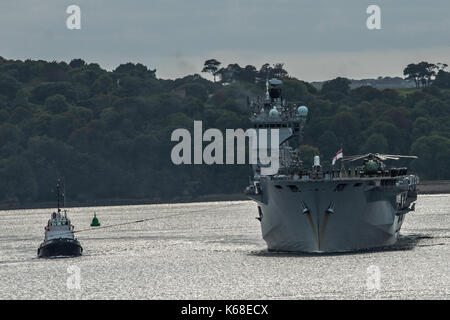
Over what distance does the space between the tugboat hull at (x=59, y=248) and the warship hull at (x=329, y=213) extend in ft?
65.5

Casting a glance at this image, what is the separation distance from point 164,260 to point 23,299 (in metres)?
25.5

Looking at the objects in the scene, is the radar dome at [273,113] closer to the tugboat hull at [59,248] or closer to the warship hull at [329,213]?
the warship hull at [329,213]

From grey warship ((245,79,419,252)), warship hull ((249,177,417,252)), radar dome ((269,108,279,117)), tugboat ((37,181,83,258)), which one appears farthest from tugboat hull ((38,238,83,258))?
radar dome ((269,108,279,117))

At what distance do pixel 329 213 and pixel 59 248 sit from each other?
27.7 m

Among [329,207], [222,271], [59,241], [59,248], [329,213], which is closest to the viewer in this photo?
[222,271]

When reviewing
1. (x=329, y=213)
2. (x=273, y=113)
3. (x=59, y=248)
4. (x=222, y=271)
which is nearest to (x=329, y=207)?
(x=329, y=213)

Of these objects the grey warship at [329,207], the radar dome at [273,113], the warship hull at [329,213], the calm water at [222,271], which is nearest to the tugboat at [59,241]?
the calm water at [222,271]

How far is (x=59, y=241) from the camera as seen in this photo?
110688 mm

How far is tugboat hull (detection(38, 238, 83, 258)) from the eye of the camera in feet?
363

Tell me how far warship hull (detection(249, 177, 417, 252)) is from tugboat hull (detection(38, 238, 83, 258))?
19953mm

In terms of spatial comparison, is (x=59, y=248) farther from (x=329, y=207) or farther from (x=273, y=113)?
(x=329, y=207)

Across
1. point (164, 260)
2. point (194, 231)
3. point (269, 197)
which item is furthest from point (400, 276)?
point (194, 231)

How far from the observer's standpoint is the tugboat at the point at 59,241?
4358 inches
